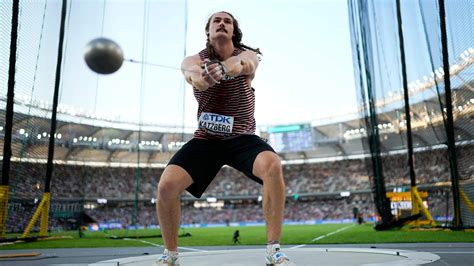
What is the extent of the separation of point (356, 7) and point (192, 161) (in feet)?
33.1

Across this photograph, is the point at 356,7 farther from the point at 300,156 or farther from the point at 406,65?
the point at 300,156

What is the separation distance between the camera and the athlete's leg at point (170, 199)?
2.83 metres

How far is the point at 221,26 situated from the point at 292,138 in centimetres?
4165

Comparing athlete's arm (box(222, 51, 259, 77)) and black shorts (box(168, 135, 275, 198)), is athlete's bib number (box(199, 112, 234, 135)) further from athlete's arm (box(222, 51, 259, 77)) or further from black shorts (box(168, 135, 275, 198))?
athlete's arm (box(222, 51, 259, 77))

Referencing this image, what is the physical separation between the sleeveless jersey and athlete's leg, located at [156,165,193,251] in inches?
16.2

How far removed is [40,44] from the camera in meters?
9.73

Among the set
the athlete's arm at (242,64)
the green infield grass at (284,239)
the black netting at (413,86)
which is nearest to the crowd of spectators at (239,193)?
the green infield grass at (284,239)

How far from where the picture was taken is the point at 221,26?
9.88 feet

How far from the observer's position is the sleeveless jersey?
3.02m

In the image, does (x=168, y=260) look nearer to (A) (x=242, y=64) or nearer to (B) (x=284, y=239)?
(A) (x=242, y=64)

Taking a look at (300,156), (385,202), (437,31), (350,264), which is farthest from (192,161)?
(300,156)

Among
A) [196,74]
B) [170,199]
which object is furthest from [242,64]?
[170,199]

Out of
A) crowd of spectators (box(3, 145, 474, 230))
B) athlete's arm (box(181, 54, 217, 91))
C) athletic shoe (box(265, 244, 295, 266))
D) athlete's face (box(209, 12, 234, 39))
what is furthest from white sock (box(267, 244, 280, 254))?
crowd of spectators (box(3, 145, 474, 230))

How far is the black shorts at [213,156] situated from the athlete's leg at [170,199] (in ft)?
0.24
